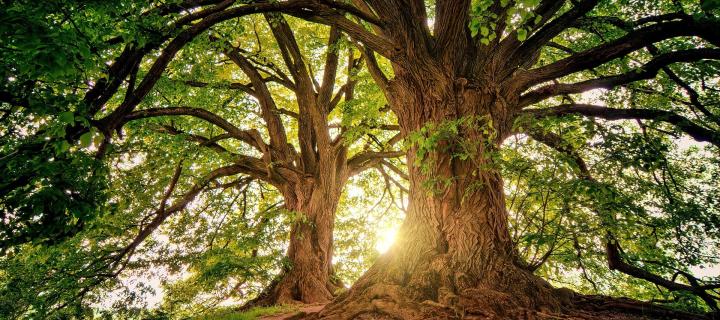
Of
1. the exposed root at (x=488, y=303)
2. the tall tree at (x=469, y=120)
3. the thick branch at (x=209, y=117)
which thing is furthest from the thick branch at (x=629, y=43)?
the thick branch at (x=209, y=117)

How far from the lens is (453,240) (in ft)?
13.1

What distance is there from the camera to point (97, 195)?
9.43ft

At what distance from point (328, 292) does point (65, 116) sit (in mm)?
6385

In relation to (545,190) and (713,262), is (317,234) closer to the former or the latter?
(545,190)

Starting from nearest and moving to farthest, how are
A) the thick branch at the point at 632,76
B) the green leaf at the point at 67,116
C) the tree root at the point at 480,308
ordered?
the green leaf at the point at 67,116, the tree root at the point at 480,308, the thick branch at the point at 632,76

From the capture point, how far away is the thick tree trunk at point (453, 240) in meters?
3.42

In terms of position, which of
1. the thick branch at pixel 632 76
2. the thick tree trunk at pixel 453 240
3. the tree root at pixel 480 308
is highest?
the thick branch at pixel 632 76

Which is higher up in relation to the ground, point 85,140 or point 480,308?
point 85,140

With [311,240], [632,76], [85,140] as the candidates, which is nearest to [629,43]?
[632,76]

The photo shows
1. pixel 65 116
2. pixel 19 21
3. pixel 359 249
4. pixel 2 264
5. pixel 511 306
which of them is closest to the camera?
pixel 19 21

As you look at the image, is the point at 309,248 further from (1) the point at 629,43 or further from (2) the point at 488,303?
(1) the point at 629,43

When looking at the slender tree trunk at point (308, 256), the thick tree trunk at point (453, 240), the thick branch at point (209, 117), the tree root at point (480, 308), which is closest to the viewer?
the tree root at point (480, 308)

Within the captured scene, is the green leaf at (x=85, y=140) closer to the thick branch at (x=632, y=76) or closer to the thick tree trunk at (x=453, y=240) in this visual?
the thick tree trunk at (x=453, y=240)

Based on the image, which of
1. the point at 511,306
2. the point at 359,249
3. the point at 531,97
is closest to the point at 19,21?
the point at 511,306
